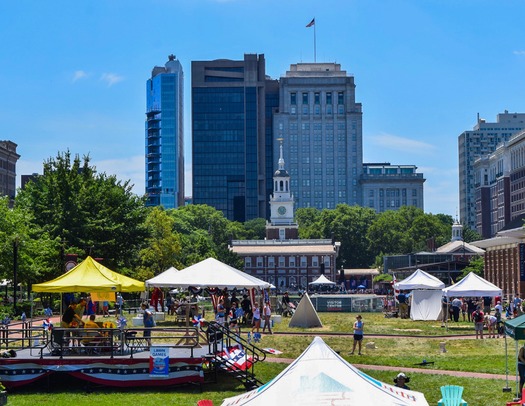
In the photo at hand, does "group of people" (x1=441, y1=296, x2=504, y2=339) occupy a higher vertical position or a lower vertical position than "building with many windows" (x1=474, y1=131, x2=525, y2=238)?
lower

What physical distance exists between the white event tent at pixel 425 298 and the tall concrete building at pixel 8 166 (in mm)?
91170

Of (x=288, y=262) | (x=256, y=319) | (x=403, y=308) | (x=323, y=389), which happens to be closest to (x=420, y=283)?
(x=403, y=308)

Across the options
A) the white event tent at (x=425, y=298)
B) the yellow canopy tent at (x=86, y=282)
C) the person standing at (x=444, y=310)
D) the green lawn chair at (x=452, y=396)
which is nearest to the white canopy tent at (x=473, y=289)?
the person standing at (x=444, y=310)

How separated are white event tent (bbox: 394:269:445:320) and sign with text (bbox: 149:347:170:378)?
99.6 ft

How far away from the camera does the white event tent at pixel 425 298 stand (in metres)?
53.0

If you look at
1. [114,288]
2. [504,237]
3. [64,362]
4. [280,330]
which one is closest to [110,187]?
[280,330]

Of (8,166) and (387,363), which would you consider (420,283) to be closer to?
(387,363)

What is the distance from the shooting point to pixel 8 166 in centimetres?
13938

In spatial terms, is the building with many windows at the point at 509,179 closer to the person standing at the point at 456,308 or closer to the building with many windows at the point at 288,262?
the building with many windows at the point at 288,262

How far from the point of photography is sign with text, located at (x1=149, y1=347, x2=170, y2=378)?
24.6 meters

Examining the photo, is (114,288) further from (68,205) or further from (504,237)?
(504,237)

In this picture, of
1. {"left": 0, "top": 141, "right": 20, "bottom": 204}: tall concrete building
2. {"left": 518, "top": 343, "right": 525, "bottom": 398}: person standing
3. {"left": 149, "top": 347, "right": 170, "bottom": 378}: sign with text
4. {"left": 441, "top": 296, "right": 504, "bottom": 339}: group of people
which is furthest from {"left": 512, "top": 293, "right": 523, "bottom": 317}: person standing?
{"left": 0, "top": 141, "right": 20, "bottom": 204}: tall concrete building

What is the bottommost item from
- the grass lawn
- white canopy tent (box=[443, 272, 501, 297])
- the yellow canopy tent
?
the grass lawn

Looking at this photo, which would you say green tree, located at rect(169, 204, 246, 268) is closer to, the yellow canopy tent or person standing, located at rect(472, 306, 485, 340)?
person standing, located at rect(472, 306, 485, 340)
